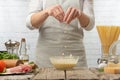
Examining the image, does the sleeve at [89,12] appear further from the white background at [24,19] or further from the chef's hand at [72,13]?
the white background at [24,19]

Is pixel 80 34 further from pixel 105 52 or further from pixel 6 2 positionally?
pixel 6 2

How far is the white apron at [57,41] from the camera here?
1825 mm

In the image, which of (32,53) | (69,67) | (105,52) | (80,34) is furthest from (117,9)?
(69,67)

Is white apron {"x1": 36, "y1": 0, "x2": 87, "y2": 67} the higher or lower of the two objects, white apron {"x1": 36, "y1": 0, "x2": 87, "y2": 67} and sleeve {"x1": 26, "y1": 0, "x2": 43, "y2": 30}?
the lower

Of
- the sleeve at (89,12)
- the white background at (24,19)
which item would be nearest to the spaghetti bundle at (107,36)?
the sleeve at (89,12)

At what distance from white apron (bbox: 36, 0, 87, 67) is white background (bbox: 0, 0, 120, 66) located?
127 cm

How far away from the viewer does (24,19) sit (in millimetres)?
3152

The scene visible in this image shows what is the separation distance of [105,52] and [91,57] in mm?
1514

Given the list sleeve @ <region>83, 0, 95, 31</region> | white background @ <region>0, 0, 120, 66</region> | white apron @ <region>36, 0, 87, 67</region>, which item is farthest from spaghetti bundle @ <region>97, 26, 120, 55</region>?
white background @ <region>0, 0, 120, 66</region>

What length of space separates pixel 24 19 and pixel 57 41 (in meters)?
1.38

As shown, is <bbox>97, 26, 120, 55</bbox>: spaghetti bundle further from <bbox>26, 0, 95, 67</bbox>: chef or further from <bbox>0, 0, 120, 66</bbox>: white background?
<bbox>0, 0, 120, 66</bbox>: white background

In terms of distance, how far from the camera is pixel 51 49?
1.83 metres

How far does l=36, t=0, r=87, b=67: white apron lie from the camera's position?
1.82 meters

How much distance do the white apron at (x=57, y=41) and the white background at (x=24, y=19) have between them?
1271 millimetres
